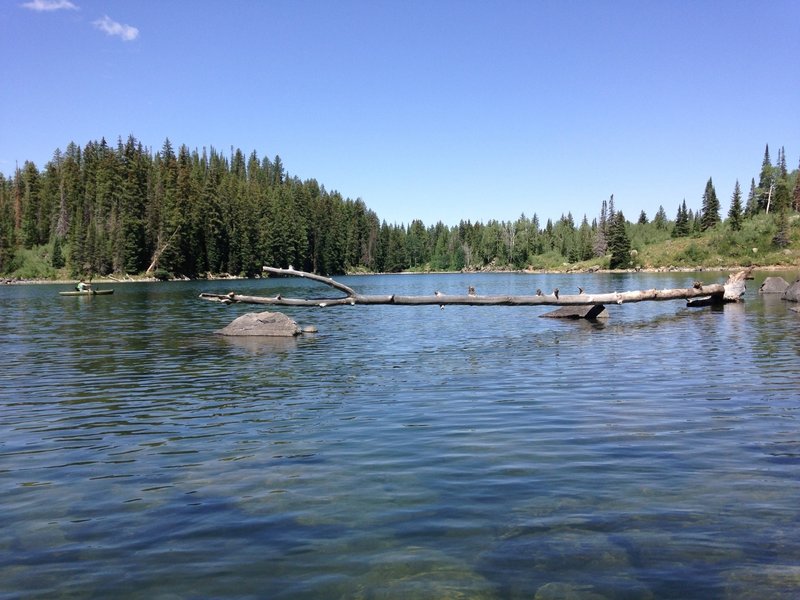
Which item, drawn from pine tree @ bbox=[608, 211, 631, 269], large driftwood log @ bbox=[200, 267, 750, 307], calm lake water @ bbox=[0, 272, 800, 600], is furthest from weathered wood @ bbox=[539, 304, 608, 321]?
pine tree @ bbox=[608, 211, 631, 269]

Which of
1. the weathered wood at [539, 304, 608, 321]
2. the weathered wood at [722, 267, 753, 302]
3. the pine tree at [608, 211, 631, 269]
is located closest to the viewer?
the weathered wood at [539, 304, 608, 321]

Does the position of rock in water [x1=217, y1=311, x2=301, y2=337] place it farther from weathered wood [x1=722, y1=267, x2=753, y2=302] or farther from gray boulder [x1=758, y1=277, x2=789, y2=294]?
gray boulder [x1=758, y1=277, x2=789, y2=294]

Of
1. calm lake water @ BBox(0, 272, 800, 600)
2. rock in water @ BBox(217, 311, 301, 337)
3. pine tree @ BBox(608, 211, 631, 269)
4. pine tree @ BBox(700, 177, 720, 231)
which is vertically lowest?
calm lake water @ BBox(0, 272, 800, 600)

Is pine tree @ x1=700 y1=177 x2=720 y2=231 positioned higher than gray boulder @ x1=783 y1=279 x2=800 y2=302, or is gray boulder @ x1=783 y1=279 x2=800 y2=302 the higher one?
pine tree @ x1=700 y1=177 x2=720 y2=231

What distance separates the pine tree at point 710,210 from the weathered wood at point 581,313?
137 m

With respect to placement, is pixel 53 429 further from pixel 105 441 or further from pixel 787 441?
pixel 787 441

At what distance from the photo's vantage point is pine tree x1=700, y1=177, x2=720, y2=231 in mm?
150500

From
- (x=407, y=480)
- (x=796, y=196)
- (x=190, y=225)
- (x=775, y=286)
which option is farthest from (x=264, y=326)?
(x=796, y=196)

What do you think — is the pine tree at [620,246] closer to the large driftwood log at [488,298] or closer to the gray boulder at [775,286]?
the gray boulder at [775,286]

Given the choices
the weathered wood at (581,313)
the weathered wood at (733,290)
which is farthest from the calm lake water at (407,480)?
the weathered wood at (733,290)

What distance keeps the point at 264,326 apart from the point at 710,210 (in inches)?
6107

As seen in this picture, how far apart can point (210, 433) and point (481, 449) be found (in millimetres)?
4990

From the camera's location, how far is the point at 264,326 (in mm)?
27078

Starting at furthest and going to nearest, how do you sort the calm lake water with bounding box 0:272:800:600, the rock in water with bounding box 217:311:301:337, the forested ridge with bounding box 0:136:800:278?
the forested ridge with bounding box 0:136:800:278 → the rock in water with bounding box 217:311:301:337 → the calm lake water with bounding box 0:272:800:600
